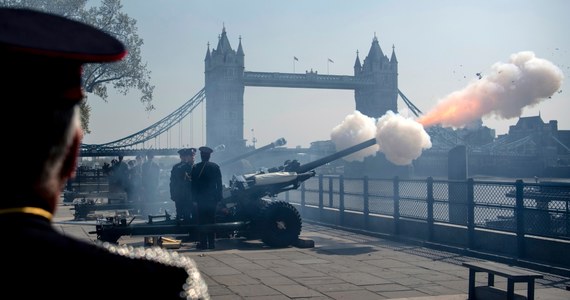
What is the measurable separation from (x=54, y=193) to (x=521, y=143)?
6799cm

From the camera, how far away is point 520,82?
14.8 meters

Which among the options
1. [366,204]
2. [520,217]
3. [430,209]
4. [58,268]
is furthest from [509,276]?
[366,204]

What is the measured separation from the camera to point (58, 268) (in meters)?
1.28

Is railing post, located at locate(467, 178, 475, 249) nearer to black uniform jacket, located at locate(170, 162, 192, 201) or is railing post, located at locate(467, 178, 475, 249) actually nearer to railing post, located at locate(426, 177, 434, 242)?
railing post, located at locate(426, 177, 434, 242)

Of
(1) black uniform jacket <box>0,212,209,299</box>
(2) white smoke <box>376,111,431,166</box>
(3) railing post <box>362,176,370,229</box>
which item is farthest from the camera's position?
(2) white smoke <box>376,111,431,166</box>

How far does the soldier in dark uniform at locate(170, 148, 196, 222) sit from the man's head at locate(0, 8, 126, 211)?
11.8 metres

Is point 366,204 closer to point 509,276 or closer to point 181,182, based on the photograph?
point 181,182

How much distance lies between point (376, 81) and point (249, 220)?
77.6 metres

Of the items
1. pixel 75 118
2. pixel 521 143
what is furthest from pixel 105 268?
pixel 521 143

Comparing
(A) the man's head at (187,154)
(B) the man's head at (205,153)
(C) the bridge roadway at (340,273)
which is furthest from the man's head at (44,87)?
(A) the man's head at (187,154)

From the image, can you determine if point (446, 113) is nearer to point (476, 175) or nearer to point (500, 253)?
point (500, 253)

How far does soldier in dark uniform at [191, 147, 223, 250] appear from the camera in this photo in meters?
11.9

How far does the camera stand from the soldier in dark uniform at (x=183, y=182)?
1328 centimetres

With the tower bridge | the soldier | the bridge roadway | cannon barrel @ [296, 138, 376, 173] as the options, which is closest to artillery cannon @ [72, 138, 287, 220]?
the soldier
